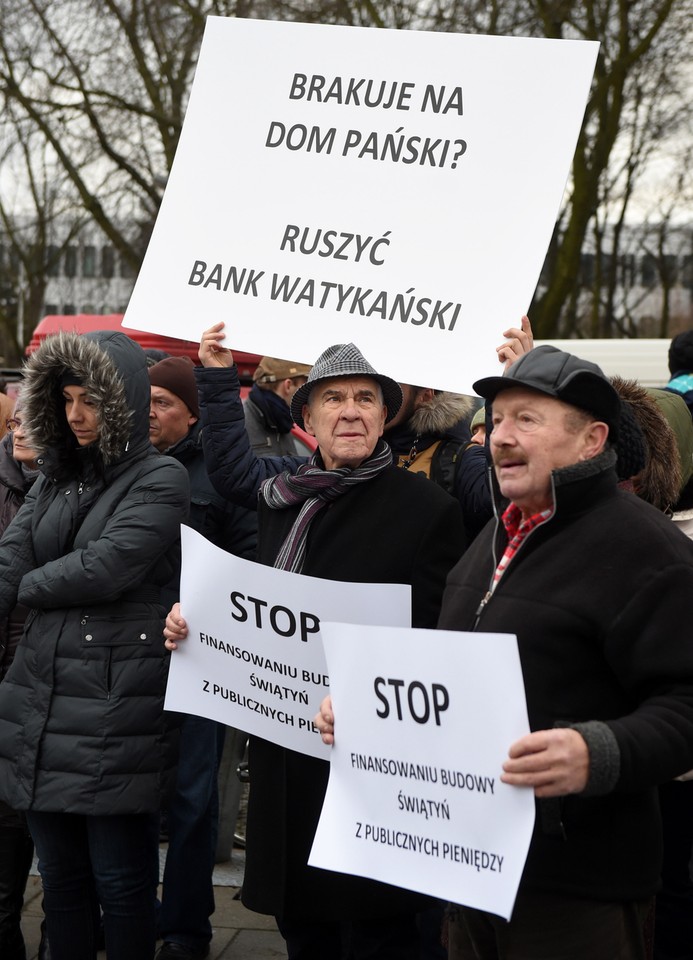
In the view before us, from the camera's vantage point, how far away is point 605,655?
8.01ft

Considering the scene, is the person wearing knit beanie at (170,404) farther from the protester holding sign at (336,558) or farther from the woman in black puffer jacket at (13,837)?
the protester holding sign at (336,558)

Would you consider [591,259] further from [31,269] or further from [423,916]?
[423,916]

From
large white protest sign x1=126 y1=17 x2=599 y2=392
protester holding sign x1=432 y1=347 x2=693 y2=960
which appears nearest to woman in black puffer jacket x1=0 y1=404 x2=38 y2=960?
large white protest sign x1=126 y1=17 x2=599 y2=392

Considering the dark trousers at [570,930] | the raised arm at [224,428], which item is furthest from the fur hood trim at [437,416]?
the dark trousers at [570,930]

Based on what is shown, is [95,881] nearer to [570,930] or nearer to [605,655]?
[570,930]

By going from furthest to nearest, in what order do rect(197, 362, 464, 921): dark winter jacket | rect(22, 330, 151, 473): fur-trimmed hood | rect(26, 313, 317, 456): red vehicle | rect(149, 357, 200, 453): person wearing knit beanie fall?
rect(26, 313, 317, 456): red vehicle
rect(149, 357, 200, 453): person wearing knit beanie
rect(22, 330, 151, 473): fur-trimmed hood
rect(197, 362, 464, 921): dark winter jacket

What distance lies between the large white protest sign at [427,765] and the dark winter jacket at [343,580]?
22.0 inches

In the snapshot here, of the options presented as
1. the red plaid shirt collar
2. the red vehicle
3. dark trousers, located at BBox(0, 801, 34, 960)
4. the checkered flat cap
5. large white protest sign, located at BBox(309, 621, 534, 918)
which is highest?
the red vehicle

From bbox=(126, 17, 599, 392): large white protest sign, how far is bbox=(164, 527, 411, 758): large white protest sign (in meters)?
0.67

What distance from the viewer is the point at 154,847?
3.98 metres

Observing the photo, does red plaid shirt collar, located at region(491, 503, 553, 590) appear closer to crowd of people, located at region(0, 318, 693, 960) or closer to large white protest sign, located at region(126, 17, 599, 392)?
crowd of people, located at region(0, 318, 693, 960)

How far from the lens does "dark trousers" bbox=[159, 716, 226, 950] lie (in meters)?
4.52

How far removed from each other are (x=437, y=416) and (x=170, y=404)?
3.91 ft

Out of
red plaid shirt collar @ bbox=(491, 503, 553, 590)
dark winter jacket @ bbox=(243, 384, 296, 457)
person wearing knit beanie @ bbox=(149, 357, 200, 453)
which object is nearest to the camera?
red plaid shirt collar @ bbox=(491, 503, 553, 590)
